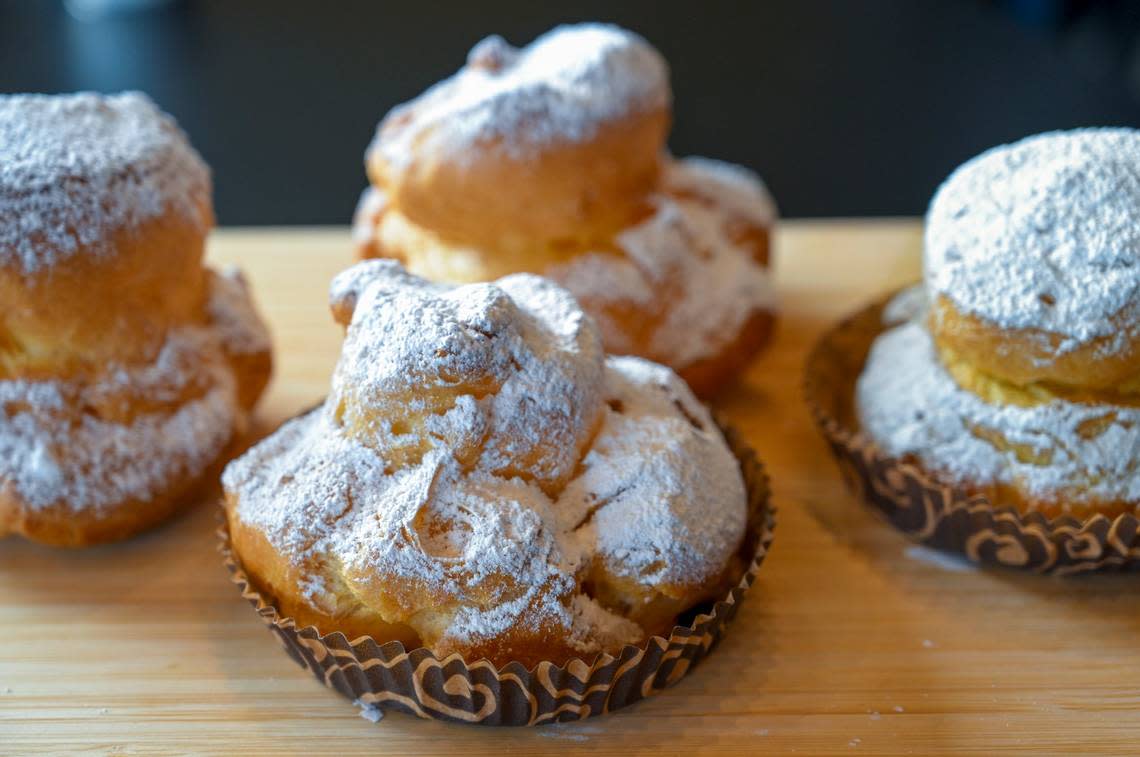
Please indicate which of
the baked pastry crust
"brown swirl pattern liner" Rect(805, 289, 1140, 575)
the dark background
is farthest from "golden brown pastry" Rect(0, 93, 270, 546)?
the dark background

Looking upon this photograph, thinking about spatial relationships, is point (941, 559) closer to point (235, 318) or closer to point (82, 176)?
point (235, 318)

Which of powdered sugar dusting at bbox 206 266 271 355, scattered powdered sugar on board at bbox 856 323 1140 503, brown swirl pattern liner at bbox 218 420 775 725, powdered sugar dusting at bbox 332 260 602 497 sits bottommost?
brown swirl pattern liner at bbox 218 420 775 725

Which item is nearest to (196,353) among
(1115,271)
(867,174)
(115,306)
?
(115,306)

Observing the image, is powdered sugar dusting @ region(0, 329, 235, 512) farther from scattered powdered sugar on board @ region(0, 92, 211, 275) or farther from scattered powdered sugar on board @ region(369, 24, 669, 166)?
scattered powdered sugar on board @ region(369, 24, 669, 166)

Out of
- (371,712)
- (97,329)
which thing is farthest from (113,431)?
(371,712)

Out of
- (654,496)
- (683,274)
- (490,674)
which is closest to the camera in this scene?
(490,674)

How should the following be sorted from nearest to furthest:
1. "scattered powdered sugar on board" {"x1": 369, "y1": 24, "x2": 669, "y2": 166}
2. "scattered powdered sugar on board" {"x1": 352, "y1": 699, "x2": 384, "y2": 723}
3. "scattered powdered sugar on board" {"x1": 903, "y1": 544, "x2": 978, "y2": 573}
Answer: "scattered powdered sugar on board" {"x1": 352, "y1": 699, "x2": 384, "y2": 723} → "scattered powdered sugar on board" {"x1": 903, "y1": 544, "x2": 978, "y2": 573} → "scattered powdered sugar on board" {"x1": 369, "y1": 24, "x2": 669, "y2": 166}

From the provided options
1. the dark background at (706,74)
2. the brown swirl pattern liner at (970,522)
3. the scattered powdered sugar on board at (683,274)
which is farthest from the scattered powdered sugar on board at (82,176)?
the dark background at (706,74)
